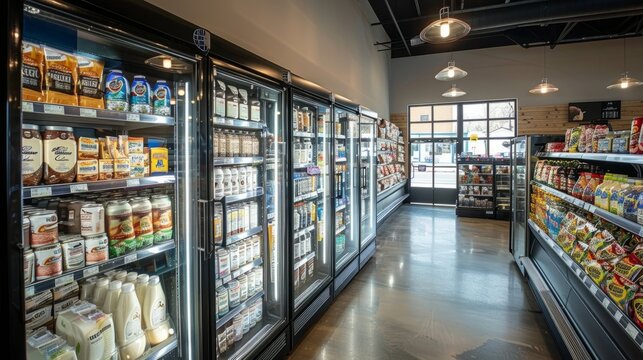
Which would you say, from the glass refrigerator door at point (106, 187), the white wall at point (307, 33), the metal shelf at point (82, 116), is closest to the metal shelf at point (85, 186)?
the glass refrigerator door at point (106, 187)

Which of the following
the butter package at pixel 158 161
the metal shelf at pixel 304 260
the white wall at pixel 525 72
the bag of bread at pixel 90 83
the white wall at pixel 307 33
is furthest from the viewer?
the white wall at pixel 525 72

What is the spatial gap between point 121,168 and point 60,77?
0.44 m

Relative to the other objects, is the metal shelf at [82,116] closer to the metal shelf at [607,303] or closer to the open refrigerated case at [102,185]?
the open refrigerated case at [102,185]

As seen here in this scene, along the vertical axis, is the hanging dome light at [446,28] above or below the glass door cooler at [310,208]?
above

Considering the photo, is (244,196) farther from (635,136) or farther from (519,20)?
(519,20)

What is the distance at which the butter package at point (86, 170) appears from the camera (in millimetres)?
1398

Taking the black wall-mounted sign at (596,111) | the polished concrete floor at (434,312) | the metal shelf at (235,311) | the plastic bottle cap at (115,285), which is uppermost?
the black wall-mounted sign at (596,111)

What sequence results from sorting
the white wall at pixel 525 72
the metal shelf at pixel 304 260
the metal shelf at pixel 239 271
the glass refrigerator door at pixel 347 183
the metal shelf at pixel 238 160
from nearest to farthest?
the metal shelf at pixel 238 160
the metal shelf at pixel 239 271
the metal shelf at pixel 304 260
the glass refrigerator door at pixel 347 183
the white wall at pixel 525 72

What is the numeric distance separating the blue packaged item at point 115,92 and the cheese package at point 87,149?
0.57ft

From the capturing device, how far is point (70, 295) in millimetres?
1550

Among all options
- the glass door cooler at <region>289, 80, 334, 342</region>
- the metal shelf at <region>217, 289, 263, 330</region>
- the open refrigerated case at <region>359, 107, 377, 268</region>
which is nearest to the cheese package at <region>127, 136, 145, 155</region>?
the metal shelf at <region>217, 289, 263, 330</region>

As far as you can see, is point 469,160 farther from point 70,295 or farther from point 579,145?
point 70,295

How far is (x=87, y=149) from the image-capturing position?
1.44m

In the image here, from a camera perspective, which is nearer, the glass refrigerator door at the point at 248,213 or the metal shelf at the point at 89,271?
the metal shelf at the point at 89,271
